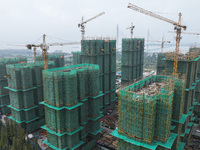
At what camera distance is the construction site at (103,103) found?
29.9 meters

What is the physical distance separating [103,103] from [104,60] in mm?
18643

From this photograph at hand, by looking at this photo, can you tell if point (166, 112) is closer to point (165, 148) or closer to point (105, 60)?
point (165, 148)

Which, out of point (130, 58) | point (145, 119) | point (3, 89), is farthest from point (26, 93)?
point (130, 58)

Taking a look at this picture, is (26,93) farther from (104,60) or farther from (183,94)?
(183,94)

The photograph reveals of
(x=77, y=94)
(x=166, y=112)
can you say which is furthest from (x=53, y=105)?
(x=166, y=112)

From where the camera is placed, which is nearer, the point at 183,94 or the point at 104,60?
the point at 183,94

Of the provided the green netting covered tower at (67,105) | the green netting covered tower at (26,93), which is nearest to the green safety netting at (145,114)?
the green netting covered tower at (67,105)

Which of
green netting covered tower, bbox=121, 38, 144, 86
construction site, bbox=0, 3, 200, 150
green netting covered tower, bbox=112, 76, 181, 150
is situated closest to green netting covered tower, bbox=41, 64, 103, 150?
construction site, bbox=0, 3, 200, 150

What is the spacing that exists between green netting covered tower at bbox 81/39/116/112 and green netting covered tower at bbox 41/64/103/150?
1536cm

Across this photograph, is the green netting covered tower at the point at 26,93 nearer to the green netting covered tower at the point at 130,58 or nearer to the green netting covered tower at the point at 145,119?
the green netting covered tower at the point at 145,119

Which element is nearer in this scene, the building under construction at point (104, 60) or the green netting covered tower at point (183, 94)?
the green netting covered tower at point (183, 94)

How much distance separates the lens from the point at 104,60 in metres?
64.1

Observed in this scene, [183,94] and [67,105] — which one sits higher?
[183,94]

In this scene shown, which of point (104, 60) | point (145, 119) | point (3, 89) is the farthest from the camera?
point (104, 60)
